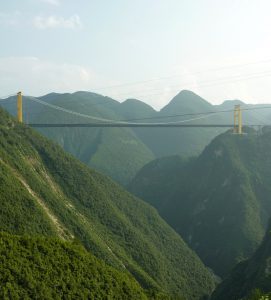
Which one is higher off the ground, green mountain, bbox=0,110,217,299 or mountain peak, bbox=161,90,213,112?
mountain peak, bbox=161,90,213,112

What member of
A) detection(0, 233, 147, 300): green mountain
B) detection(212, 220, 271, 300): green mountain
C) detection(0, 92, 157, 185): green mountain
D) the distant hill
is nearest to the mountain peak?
the distant hill

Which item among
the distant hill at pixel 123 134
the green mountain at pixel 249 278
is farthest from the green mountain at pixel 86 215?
the distant hill at pixel 123 134

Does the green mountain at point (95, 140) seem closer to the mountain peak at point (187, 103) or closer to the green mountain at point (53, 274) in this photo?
the mountain peak at point (187, 103)

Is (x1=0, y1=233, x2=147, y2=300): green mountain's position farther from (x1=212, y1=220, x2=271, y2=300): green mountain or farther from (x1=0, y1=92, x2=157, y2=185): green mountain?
(x1=0, y1=92, x2=157, y2=185): green mountain

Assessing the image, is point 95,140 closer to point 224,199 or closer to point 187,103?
point 187,103

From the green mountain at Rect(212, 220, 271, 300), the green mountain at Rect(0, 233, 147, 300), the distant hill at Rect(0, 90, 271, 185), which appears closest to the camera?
the green mountain at Rect(0, 233, 147, 300)

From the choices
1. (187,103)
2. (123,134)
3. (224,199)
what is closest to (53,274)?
(224,199)
